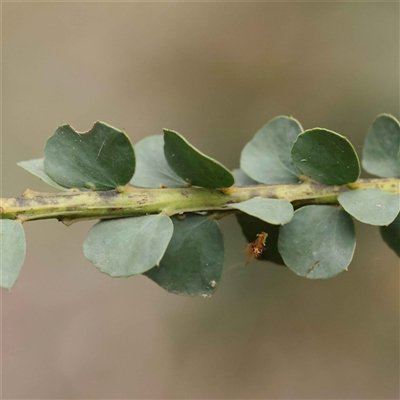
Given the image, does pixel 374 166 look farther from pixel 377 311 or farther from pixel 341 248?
pixel 377 311

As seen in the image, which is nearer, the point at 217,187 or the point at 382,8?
the point at 217,187

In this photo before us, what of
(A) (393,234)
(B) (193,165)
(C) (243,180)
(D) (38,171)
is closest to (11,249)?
(D) (38,171)

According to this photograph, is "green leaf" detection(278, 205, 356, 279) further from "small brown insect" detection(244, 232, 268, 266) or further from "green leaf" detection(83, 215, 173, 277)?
"green leaf" detection(83, 215, 173, 277)

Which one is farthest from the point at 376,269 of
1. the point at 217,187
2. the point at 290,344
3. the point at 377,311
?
the point at 217,187

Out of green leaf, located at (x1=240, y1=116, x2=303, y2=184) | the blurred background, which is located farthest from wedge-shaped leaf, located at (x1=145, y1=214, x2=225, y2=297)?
the blurred background

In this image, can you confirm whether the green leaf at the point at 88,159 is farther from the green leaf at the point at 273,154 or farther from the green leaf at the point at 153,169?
the green leaf at the point at 273,154

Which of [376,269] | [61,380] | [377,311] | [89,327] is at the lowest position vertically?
[61,380]

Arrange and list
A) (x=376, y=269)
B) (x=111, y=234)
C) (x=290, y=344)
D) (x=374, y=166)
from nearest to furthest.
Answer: (x=111, y=234) < (x=374, y=166) < (x=376, y=269) < (x=290, y=344)
